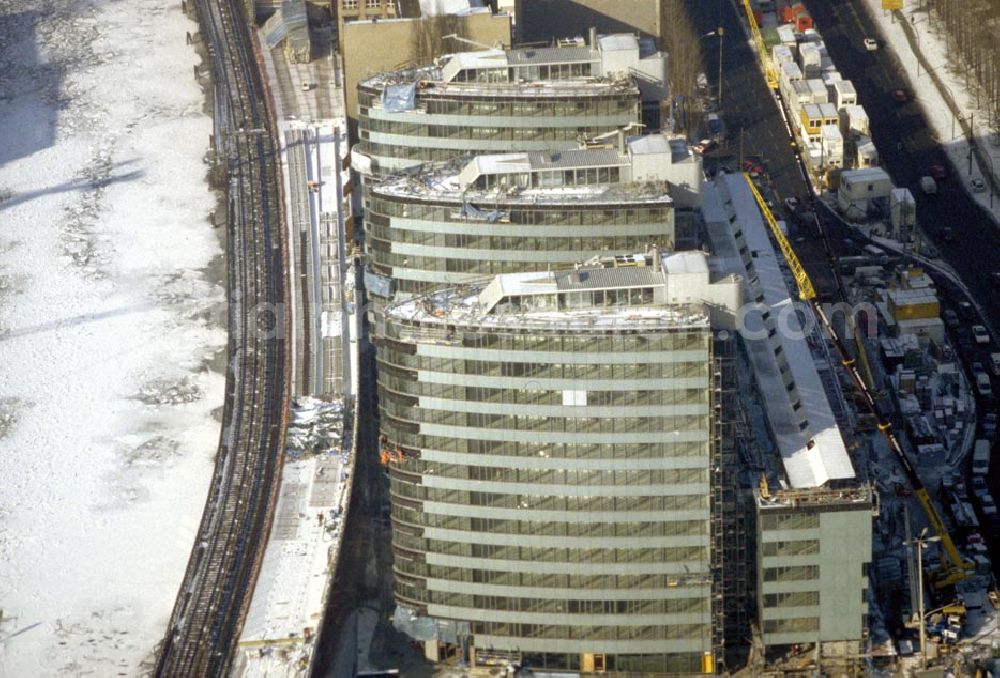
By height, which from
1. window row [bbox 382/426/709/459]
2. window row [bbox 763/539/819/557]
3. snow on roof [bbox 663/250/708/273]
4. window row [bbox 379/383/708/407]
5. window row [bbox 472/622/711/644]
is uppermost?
snow on roof [bbox 663/250/708/273]

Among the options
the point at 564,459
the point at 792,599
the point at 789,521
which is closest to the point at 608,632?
the point at 792,599

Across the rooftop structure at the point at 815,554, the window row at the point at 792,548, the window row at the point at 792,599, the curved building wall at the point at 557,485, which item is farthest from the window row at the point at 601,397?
the window row at the point at 792,599

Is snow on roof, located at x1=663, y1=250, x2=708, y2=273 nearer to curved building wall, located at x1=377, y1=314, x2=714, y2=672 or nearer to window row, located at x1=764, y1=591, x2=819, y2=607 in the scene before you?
curved building wall, located at x1=377, y1=314, x2=714, y2=672

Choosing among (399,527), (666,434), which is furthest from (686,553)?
(399,527)

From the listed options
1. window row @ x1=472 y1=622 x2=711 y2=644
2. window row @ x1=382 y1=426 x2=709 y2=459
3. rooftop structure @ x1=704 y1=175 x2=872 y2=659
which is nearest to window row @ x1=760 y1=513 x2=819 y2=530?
rooftop structure @ x1=704 y1=175 x2=872 y2=659

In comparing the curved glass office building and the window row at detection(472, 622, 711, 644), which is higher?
the curved glass office building

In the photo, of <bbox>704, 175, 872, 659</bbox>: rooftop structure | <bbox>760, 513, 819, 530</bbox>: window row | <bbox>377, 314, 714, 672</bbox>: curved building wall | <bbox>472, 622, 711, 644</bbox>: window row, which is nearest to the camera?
<bbox>377, 314, 714, 672</bbox>: curved building wall

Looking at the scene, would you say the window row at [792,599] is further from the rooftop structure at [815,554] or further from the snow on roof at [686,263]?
the snow on roof at [686,263]

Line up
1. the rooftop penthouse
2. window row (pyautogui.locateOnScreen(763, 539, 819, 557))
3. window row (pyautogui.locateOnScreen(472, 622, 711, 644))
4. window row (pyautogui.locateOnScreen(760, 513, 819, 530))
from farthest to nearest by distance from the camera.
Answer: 1. window row (pyautogui.locateOnScreen(472, 622, 711, 644))
2. window row (pyautogui.locateOnScreen(763, 539, 819, 557))
3. window row (pyautogui.locateOnScreen(760, 513, 819, 530))
4. the rooftop penthouse
